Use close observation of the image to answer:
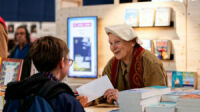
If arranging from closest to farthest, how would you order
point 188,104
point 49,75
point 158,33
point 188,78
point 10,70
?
point 49,75 < point 188,104 < point 10,70 < point 188,78 < point 158,33

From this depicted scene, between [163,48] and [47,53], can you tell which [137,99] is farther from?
[163,48]

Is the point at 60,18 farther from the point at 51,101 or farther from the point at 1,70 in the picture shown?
the point at 51,101

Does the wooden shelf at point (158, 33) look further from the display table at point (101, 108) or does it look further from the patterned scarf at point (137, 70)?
the display table at point (101, 108)

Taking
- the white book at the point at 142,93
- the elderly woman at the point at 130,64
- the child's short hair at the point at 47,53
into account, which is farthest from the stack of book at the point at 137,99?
the elderly woman at the point at 130,64

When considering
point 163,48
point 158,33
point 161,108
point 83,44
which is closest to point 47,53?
point 161,108

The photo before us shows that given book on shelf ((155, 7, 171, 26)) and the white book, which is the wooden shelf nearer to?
book on shelf ((155, 7, 171, 26))

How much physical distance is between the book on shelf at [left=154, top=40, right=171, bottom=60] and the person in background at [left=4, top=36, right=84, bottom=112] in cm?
304

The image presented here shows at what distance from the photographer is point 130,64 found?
10.7 ft

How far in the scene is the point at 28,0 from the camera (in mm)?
10672

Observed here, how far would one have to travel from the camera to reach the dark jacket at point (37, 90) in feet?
5.57

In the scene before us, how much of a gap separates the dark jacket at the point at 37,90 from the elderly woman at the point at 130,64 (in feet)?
4.90

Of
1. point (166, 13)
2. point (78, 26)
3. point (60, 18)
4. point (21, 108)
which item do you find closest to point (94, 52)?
point (78, 26)

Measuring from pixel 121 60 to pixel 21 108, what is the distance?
5.82ft

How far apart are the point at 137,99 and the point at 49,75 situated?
648 millimetres
